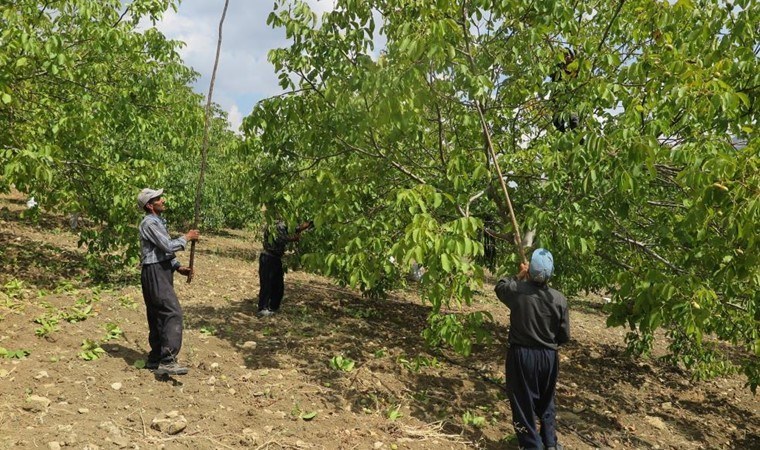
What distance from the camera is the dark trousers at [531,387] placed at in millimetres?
4312

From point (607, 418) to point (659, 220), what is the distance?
90.9 inches

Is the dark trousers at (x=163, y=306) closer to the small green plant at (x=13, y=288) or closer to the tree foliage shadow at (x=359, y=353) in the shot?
the tree foliage shadow at (x=359, y=353)

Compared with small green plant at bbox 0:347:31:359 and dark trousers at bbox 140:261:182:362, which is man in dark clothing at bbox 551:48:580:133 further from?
small green plant at bbox 0:347:31:359

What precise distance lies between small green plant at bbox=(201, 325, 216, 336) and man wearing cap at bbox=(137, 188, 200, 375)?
5.18 ft

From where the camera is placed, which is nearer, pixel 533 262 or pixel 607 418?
pixel 533 262

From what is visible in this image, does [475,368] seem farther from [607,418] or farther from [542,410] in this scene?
[542,410]

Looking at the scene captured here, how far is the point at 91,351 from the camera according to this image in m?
5.50

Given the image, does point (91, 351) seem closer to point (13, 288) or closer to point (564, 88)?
point (13, 288)

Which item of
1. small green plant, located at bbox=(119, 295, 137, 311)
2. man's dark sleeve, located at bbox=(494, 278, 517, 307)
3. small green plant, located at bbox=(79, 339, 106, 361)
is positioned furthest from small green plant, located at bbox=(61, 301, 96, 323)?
man's dark sleeve, located at bbox=(494, 278, 517, 307)

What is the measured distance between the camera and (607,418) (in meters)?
6.18

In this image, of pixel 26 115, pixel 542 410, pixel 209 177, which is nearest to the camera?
pixel 542 410

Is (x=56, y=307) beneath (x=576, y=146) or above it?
beneath

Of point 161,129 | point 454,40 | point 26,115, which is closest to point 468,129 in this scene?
point 454,40

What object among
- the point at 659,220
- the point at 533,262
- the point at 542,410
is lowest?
the point at 542,410
